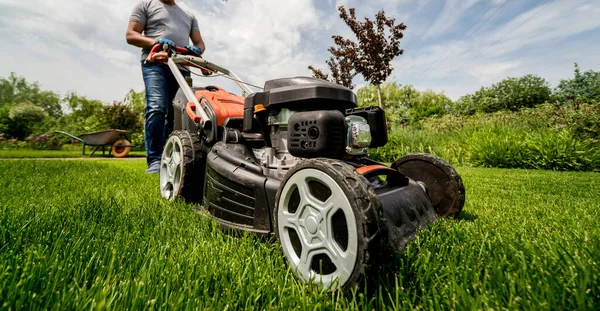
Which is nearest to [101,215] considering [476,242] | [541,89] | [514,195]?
[476,242]

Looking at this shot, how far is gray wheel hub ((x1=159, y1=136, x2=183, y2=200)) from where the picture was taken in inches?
92.3

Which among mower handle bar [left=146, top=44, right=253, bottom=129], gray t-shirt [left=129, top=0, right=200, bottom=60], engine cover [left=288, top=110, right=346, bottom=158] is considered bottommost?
engine cover [left=288, top=110, right=346, bottom=158]

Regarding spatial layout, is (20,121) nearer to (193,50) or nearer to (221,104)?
(193,50)

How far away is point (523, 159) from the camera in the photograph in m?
6.66

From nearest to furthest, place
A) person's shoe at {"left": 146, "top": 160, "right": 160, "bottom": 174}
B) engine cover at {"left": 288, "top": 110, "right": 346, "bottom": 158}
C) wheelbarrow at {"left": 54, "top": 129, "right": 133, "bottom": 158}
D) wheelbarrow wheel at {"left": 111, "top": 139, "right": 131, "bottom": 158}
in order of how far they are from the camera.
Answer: engine cover at {"left": 288, "top": 110, "right": 346, "bottom": 158} → person's shoe at {"left": 146, "top": 160, "right": 160, "bottom": 174} → wheelbarrow at {"left": 54, "top": 129, "right": 133, "bottom": 158} → wheelbarrow wheel at {"left": 111, "top": 139, "right": 131, "bottom": 158}

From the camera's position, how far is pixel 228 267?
1.14 m

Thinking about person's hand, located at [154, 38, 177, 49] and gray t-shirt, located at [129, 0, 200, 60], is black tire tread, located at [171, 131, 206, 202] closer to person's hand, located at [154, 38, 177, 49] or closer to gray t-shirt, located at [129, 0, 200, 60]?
person's hand, located at [154, 38, 177, 49]

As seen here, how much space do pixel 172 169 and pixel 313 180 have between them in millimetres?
1693

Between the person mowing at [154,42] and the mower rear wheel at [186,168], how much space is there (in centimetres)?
109

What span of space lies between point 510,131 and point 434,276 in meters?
8.35

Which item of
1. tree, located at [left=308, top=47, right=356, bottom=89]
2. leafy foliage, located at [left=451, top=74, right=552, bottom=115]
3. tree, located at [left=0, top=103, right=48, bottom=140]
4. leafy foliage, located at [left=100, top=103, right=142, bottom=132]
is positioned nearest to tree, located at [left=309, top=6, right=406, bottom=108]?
tree, located at [left=308, top=47, right=356, bottom=89]

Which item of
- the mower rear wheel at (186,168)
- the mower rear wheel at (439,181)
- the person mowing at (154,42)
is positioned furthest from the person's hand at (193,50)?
the mower rear wheel at (439,181)

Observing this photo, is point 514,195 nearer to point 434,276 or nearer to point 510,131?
point 434,276

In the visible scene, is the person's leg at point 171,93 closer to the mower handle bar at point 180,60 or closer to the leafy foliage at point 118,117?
the mower handle bar at point 180,60
